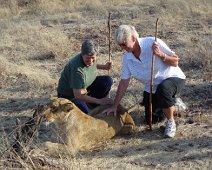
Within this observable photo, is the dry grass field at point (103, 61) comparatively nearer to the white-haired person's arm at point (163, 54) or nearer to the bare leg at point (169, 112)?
the bare leg at point (169, 112)

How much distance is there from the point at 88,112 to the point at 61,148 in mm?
765

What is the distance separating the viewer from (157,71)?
17.9 ft

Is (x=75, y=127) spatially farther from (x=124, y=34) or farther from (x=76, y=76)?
(x=124, y=34)

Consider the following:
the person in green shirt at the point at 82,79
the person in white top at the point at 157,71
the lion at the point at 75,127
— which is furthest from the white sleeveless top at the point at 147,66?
the lion at the point at 75,127

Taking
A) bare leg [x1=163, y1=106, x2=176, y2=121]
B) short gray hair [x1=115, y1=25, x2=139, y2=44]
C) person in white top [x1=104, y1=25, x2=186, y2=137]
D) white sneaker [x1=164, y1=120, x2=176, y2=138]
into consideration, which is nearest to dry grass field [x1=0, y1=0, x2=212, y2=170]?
white sneaker [x1=164, y1=120, x2=176, y2=138]

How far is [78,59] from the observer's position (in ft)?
18.1

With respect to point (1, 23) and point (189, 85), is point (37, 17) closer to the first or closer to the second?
point (1, 23)

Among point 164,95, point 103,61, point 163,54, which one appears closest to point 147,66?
point 163,54

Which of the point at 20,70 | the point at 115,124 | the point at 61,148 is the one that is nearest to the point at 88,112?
the point at 115,124

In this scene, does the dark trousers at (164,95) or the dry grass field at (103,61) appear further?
the dark trousers at (164,95)

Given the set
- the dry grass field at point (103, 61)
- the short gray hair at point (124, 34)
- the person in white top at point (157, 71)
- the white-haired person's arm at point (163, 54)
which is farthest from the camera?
the person in white top at point (157, 71)

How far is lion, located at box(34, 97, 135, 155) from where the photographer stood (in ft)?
16.2

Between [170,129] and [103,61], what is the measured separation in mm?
3330

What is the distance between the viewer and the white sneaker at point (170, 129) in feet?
17.5
